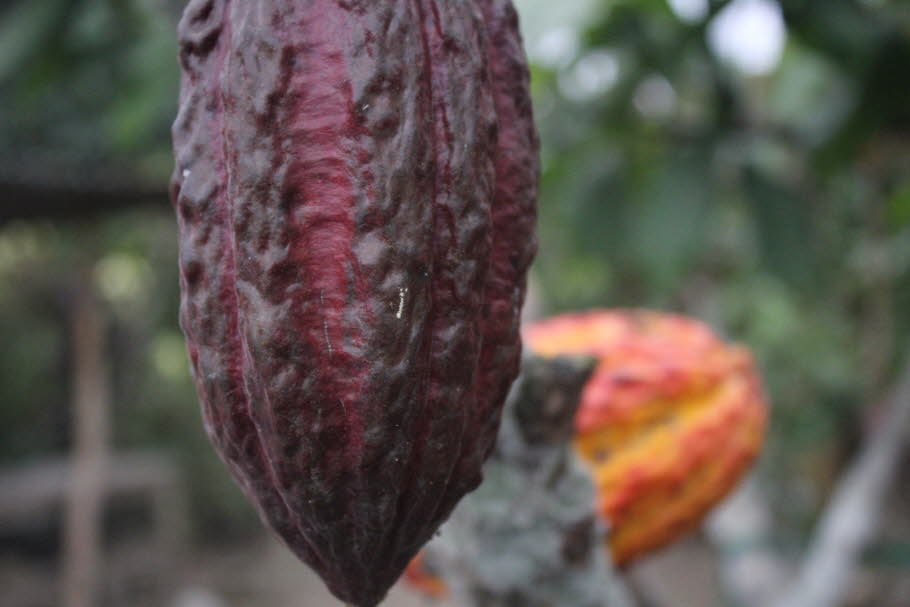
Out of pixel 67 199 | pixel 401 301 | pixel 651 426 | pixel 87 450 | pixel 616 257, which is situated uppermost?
pixel 401 301

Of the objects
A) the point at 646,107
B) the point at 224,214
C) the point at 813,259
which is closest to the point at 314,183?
the point at 224,214

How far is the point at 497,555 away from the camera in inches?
25.4

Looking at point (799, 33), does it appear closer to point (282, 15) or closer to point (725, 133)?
point (725, 133)

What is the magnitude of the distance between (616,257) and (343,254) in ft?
5.93

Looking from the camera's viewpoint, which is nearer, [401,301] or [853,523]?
[401,301]

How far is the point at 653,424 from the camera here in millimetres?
932

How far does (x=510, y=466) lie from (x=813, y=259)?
52.9 inches

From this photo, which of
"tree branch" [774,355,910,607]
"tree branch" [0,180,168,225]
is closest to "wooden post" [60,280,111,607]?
"tree branch" [0,180,168,225]

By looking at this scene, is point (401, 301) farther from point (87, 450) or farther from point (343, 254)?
point (87, 450)

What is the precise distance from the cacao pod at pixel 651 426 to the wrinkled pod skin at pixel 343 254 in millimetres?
408

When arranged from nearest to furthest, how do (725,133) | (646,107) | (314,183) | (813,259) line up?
(314,183) < (813,259) < (725,133) < (646,107)

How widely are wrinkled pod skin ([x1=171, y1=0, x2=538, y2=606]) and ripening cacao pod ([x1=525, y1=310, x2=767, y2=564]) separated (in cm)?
44

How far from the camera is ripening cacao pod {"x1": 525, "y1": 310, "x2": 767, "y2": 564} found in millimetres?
863

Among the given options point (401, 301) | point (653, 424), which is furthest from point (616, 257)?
point (401, 301)
